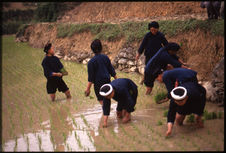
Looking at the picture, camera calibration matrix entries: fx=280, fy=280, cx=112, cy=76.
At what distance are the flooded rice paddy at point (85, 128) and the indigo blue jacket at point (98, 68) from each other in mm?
945

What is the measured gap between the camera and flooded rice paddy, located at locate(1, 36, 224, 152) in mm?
4883

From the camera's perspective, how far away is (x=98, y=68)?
6.23 metres

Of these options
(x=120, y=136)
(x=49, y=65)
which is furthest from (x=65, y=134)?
(x=49, y=65)

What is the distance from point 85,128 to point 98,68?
1.34 meters

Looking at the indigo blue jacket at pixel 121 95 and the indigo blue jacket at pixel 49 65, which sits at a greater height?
the indigo blue jacket at pixel 49 65

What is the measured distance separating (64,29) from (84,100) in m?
10.2

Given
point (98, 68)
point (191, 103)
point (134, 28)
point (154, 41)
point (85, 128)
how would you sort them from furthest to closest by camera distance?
point (134, 28) < point (154, 41) < point (98, 68) < point (85, 128) < point (191, 103)

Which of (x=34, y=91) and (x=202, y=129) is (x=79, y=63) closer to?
(x=34, y=91)

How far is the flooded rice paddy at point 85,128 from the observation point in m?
4.88

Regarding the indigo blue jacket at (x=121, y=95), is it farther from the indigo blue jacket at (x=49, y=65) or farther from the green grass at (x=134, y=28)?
the green grass at (x=134, y=28)

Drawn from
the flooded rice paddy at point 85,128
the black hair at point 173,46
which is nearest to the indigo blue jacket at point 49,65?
the flooded rice paddy at point 85,128

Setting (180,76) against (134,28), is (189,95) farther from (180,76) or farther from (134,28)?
(134,28)

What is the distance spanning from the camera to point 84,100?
7988 millimetres

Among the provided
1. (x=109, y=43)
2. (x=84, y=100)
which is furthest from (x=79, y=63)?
(x=84, y=100)
